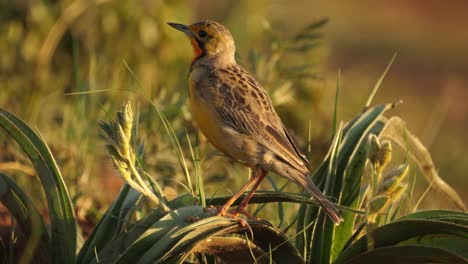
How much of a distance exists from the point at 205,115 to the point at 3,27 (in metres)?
4.09

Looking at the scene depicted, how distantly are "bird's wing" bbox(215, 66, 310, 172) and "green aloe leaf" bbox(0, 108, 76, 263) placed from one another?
3.07ft

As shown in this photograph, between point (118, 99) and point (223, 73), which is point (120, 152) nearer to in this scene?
point (223, 73)

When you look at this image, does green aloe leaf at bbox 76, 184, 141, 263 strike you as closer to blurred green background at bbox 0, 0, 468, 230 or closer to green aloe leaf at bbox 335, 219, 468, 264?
blurred green background at bbox 0, 0, 468, 230

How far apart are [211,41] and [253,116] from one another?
696mm

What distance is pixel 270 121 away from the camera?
481cm

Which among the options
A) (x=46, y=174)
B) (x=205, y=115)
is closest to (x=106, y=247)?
(x=46, y=174)

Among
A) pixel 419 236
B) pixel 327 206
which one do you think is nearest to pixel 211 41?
pixel 327 206

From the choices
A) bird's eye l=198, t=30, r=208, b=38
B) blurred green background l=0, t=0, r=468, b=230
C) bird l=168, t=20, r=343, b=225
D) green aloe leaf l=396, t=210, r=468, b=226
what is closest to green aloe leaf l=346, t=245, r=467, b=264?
green aloe leaf l=396, t=210, r=468, b=226

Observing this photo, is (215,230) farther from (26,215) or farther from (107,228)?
(26,215)

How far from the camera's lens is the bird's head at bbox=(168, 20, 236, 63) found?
5.24 m

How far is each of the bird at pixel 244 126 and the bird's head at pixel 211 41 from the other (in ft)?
0.76

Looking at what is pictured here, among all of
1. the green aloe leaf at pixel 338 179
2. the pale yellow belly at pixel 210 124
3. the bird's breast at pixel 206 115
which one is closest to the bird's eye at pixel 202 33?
the bird's breast at pixel 206 115

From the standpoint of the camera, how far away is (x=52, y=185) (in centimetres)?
409

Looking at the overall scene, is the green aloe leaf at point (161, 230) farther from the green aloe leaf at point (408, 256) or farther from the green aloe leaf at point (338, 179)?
the green aloe leaf at point (408, 256)
